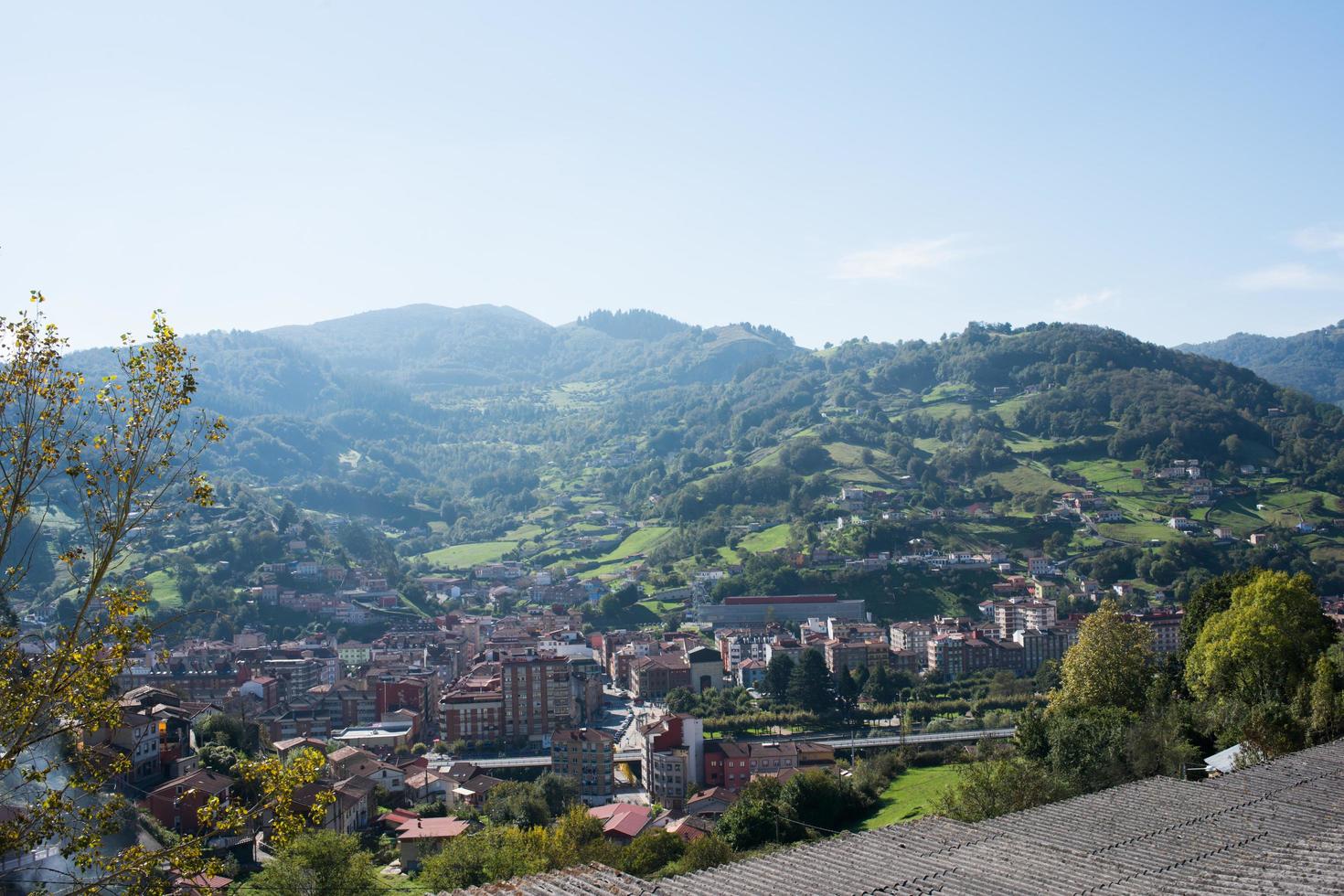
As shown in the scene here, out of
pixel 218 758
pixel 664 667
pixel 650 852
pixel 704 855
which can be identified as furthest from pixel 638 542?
pixel 704 855

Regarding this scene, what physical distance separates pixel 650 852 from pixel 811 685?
18.5 meters

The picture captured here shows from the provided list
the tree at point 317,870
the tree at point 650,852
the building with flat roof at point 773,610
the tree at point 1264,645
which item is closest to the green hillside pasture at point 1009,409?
the building with flat roof at point 773,610

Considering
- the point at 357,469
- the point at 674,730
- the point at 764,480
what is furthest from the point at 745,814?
the point at 357,469

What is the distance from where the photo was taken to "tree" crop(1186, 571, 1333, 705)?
1808 centimetres

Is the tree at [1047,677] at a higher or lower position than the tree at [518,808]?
lower

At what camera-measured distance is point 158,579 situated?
5719 cm

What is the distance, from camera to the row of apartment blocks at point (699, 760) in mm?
28156

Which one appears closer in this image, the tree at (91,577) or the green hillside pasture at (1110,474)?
the tree at (91,577)

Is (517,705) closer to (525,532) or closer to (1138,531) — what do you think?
(1138,531)

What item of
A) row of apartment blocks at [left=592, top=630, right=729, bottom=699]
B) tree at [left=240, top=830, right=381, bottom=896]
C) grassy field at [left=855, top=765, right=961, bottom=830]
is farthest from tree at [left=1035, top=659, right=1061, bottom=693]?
tree at [left=240, top=830, right=381, bottom=896]

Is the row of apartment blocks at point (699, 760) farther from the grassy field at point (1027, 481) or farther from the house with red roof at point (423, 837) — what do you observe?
the grassy field at point (1027, 481)

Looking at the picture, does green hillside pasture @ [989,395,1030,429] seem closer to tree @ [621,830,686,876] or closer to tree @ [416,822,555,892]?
tree @ [621,830,686,876]

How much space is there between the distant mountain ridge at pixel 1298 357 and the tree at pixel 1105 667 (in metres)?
134

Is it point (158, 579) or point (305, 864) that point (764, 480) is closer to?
point (158, 579)
